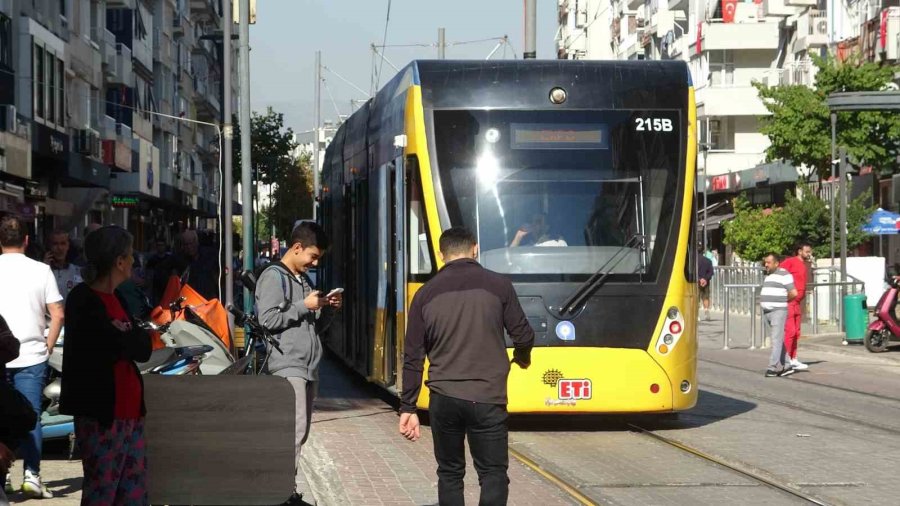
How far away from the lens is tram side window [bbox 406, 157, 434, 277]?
540 inches

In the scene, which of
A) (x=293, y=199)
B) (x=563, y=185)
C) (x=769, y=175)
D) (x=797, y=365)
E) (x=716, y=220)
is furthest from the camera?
(x=293, y=199)

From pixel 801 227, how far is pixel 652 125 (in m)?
29.9

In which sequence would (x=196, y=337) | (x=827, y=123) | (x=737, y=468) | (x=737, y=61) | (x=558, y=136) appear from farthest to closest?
(x=737, y=61)
(x=827, y=123)
(x=558, y=136)
(x=196, y=337)
(x=737, y=468)

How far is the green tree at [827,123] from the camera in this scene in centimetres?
4675

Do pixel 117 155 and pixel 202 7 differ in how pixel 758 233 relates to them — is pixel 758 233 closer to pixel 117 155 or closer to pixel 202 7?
pixel 117 155

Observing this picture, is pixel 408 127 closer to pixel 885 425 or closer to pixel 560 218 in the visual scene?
pixel 560 218

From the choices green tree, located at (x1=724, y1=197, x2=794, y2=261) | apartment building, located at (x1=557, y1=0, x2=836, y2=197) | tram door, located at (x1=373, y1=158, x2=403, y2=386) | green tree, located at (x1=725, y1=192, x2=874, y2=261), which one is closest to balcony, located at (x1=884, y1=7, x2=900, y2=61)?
green tree, located at (x1=725, y1=192, x2=874, y2=261)

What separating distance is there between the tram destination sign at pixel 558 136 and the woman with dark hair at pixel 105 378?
7403 millimetres

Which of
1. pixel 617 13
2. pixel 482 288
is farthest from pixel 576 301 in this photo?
pixel 617 13

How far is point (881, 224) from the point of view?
4212 centimetres

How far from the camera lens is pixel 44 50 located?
122ft

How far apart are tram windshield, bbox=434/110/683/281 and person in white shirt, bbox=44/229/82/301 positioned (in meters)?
3.18

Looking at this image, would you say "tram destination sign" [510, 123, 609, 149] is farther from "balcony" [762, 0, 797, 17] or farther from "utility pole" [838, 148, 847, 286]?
"balcony" [762, 0, 797, 17]

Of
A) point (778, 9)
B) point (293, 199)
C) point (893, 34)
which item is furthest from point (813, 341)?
point (293, 199)
